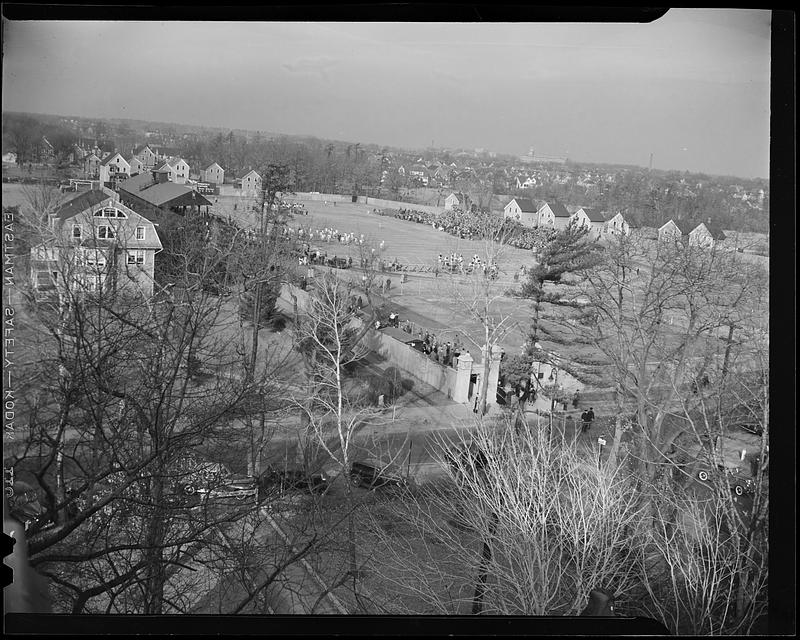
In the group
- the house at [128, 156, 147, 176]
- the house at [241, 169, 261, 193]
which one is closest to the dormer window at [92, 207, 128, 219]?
the house at [128, 156, 147, 176]

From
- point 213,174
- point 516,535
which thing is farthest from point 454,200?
point 516,535

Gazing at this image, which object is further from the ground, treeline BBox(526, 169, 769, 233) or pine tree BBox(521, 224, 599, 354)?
treeline BBox(526, 169, 769, 233)

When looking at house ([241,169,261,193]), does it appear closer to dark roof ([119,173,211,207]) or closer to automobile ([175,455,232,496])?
dark roof ([119,173,211,207])

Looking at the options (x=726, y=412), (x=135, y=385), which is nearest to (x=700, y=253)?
(x=726, y=412)

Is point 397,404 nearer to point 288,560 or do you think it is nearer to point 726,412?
point 288,560

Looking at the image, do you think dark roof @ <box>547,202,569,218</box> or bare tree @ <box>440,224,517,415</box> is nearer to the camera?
dark roof @ <box>547,202,569,218</box>
